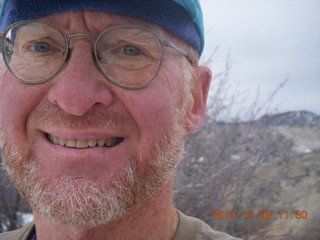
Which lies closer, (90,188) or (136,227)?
(90,188)

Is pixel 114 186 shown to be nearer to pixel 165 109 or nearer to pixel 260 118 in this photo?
pixel 165 109

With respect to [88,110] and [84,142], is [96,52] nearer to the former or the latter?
[88,110]

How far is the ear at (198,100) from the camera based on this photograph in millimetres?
1743

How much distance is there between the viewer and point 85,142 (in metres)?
1.29

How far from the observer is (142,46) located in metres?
1.33

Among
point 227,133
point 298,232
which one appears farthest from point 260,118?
point 298,232

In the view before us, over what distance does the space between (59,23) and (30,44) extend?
7.8 inches

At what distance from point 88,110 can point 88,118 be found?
0.12 feet

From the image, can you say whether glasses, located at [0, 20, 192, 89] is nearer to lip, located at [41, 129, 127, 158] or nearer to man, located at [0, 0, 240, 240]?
man, located at [0, 0, 240, 240]

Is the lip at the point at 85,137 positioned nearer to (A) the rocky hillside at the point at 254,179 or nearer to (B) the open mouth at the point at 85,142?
(B) the open mouth at the point at 85,142

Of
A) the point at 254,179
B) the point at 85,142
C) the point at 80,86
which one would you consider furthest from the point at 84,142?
the point at 254,179

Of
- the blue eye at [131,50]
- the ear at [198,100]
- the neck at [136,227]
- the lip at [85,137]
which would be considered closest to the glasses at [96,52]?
the blue eye at [131,50]
